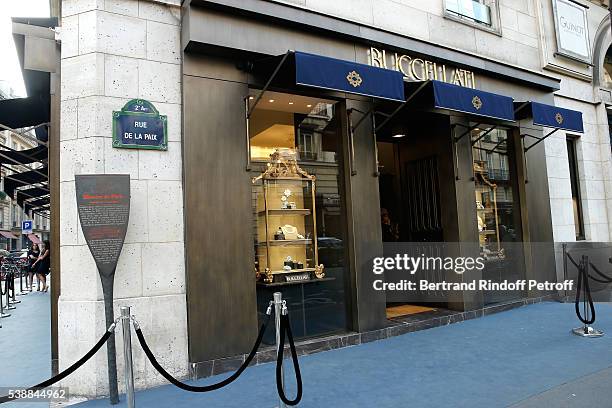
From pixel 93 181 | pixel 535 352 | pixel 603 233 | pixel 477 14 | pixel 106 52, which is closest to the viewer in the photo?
pixel 93 181

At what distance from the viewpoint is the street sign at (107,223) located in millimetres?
4480

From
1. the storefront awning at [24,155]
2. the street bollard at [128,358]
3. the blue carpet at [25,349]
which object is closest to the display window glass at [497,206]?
the street bollard at [128,358]

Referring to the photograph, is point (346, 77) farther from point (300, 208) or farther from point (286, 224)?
point (286, 224)

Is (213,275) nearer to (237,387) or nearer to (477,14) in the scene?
(237,387)

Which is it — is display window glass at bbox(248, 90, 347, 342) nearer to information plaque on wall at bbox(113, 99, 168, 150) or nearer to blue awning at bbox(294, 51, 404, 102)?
blue awning at bbox(294, 51, 404, 102)

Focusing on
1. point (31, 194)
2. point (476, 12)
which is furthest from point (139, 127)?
point (31, 194)

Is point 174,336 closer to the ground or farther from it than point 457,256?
closer to the ground

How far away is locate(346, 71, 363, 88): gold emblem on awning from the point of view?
5660 millimetres

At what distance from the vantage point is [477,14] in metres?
9.13

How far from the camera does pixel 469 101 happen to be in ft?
22.8

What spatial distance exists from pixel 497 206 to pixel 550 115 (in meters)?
2.19

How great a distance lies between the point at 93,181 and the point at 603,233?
41.5 feet

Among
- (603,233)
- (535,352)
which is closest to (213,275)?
(535,352)

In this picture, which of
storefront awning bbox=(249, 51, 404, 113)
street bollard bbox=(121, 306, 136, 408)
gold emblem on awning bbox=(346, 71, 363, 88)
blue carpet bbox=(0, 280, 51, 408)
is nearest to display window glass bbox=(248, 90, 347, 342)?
storefront awning bbox=(249, 51, 404, 113)
